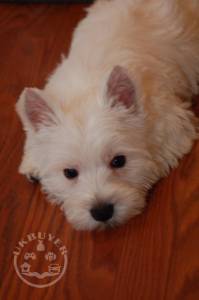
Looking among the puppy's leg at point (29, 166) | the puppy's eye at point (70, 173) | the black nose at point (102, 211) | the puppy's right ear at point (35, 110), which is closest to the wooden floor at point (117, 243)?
the puppy's leg at point (29, 166)

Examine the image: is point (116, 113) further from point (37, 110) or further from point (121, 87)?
point (37, 110)

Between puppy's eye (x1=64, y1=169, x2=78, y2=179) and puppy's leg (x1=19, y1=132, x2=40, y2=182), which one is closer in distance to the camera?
puppy's eye (x1=64, y1=169, x2=78, y2=179)

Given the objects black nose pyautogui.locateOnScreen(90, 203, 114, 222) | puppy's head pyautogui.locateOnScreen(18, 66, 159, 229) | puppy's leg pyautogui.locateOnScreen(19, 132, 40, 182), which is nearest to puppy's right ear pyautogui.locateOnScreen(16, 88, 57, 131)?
puppy's head pyautogui.locateOnScreen(18, 66, 159, 229)

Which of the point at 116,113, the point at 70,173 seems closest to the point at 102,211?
the point at 70,173

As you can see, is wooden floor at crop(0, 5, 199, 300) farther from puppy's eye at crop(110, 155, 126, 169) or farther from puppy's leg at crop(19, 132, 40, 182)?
puppy's eye at crop(110, 155, 126, 169)

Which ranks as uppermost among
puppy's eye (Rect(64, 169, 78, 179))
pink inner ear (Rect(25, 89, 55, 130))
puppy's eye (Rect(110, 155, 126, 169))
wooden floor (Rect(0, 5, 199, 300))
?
pink inner ear (Rect(25, 89, 55, 130))

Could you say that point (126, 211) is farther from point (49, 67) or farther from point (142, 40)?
point (49, 67)

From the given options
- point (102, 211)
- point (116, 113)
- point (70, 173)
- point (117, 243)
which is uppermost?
point (116, 113)
